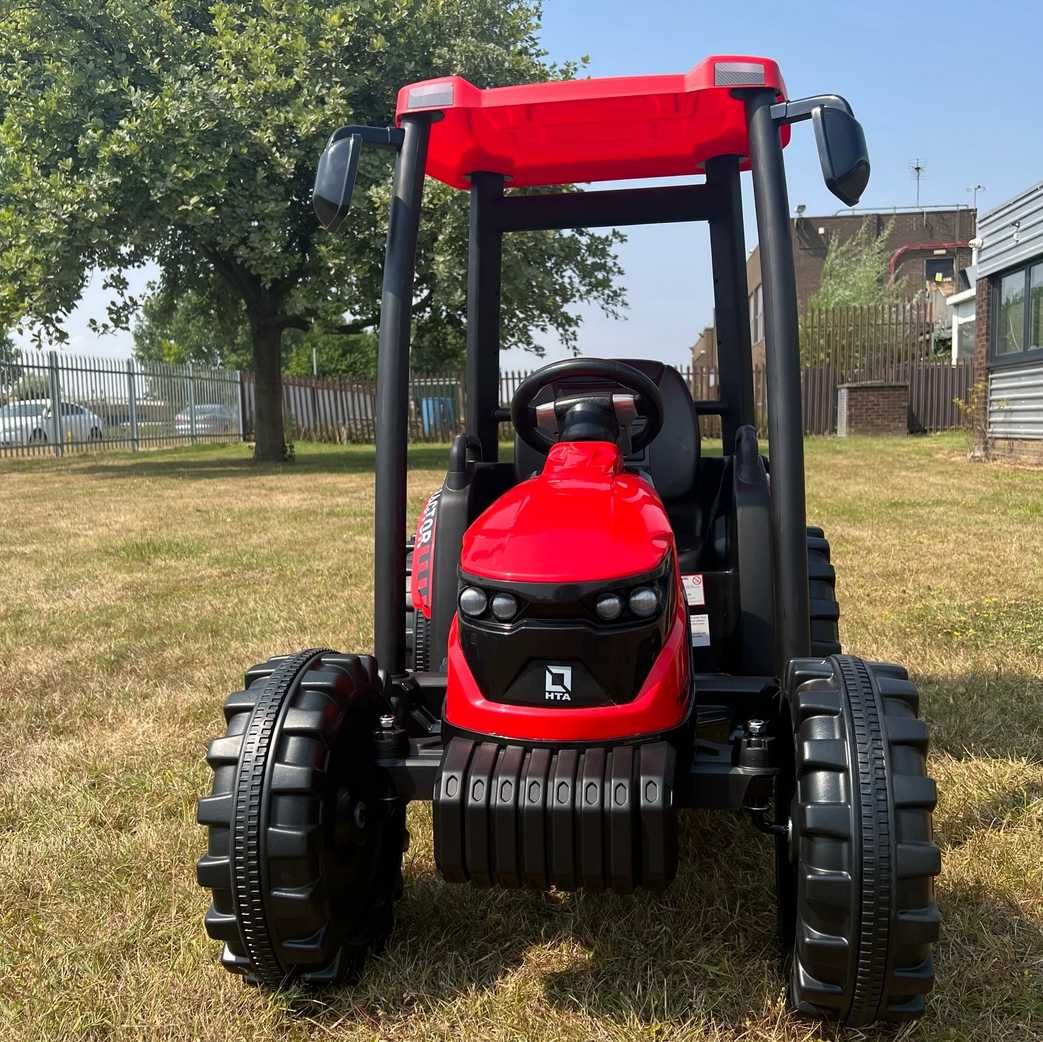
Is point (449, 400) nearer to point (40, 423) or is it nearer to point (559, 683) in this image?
point (40, 423)

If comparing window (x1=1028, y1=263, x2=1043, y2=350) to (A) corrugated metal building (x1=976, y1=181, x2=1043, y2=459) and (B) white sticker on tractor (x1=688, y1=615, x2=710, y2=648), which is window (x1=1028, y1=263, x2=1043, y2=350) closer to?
(A) corrugated metal building (x1=976, y1=181, x2=1043, y2=459)

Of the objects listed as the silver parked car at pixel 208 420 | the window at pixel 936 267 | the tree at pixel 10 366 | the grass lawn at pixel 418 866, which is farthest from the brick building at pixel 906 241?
the grass lawn at pixel 418 866

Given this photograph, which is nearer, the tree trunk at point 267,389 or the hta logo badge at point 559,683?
the hta logo badge at point 559,683

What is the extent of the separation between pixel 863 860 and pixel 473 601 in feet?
2.82

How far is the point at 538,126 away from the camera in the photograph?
2.78 meters

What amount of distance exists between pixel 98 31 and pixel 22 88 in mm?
1509

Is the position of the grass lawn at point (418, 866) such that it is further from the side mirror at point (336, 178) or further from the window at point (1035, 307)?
the window at point (1035, 307)

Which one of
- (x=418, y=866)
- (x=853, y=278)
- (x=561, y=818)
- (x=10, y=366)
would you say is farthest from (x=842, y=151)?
(x=853, y=278)

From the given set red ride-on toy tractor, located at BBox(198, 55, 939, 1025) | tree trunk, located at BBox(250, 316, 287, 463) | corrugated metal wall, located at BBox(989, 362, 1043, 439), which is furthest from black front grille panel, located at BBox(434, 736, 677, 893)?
tree trunk, located at BBox(250, 316, 287, 463)

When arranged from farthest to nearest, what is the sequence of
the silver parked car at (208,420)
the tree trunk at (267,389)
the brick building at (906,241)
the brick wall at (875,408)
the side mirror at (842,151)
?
the brick building at (906,241) < the silver parked car at (208,420) < the brick wall at (875,408) < the tree trunk at (267,389) < the side mirror at (842,151)

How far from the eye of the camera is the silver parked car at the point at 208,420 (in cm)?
2450

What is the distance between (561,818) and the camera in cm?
194

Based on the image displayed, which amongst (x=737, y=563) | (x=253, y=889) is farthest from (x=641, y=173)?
(x=253, y=889)

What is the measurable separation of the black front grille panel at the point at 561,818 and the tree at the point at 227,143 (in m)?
13.2
